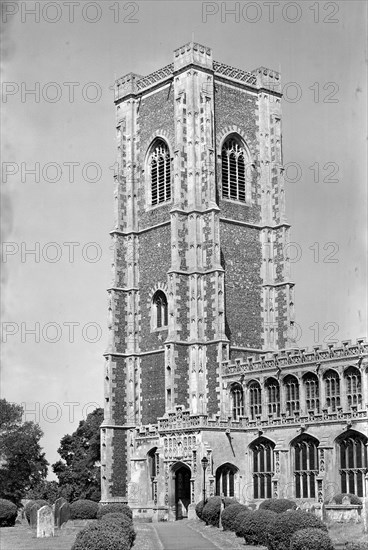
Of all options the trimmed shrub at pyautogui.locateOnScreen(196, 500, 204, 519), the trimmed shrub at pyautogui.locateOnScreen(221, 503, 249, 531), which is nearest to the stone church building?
the trimmed shrub at pyautogui.locateOnScreen(196, 500, 204, 519)

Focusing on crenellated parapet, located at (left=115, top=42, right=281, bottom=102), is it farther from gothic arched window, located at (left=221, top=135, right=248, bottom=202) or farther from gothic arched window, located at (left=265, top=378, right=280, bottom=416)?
gothic arched window, located at (left=265, top=378, right=280, bottom=416)

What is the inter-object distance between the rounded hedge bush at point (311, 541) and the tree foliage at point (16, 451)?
183ft

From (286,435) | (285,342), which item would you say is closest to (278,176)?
(285,342)

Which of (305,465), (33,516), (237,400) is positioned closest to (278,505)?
(305,465)

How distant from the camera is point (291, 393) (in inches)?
2603

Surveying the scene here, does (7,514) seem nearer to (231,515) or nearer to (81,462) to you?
(231,515)

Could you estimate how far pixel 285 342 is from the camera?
77.0m

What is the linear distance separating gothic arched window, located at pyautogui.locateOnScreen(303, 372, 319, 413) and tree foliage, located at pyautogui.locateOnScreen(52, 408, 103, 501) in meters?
28.6

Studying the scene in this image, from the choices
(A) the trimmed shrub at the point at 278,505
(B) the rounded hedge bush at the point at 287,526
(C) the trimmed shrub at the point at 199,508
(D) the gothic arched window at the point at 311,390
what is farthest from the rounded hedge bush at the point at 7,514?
(B) the rounded hedge bush at the point at 287,526

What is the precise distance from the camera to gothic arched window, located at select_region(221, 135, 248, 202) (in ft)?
260

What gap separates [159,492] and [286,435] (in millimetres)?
8972

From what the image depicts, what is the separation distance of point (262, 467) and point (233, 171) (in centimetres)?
2555

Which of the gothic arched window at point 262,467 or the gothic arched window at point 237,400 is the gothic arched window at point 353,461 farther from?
the gothic arched window at point 237,400

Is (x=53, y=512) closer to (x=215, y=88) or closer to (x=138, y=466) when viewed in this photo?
(x=138, y=466)
